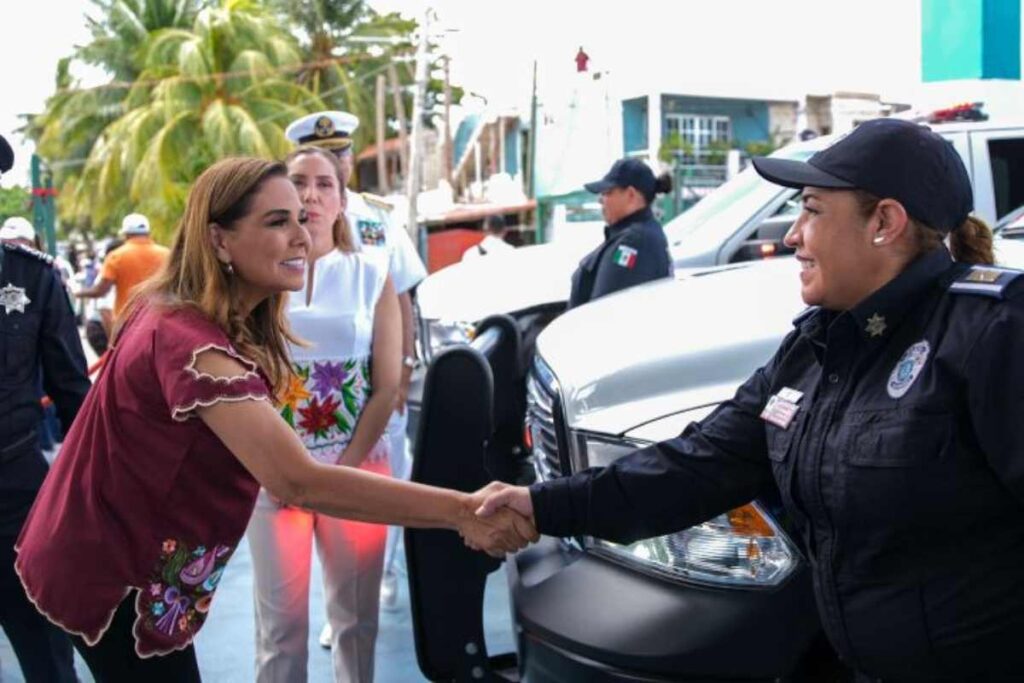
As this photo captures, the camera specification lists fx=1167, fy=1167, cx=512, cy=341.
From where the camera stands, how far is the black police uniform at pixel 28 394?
3.42 metres

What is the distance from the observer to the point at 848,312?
2092mm

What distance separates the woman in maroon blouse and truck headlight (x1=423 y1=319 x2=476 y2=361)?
167 inches

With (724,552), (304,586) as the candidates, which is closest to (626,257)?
(304,586)

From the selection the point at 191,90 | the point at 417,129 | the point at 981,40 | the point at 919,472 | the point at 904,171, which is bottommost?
the point at 919,472

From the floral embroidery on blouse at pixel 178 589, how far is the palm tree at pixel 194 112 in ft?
77.9

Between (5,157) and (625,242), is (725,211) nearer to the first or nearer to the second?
(625,242)

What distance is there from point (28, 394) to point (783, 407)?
2347 mm

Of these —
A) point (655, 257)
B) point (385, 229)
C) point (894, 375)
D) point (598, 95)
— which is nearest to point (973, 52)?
point (655, 257)

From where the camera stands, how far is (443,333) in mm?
7375

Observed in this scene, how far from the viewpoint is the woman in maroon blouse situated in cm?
241

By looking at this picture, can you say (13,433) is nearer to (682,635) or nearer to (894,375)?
(682,635)

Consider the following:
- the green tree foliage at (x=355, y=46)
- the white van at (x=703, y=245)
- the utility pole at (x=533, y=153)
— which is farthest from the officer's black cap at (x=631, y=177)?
the green tree foliage at (x=355, y=46)

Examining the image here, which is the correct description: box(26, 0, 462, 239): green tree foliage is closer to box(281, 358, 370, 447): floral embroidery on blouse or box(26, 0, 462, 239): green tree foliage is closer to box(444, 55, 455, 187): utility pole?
box(444, 55, 455, 187): utility pole

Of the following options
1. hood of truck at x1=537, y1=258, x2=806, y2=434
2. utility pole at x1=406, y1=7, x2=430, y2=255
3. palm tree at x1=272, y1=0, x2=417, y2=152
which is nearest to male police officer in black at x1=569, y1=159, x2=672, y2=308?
hood of truck at x1=537, y1=258, x2=806, y2=434
